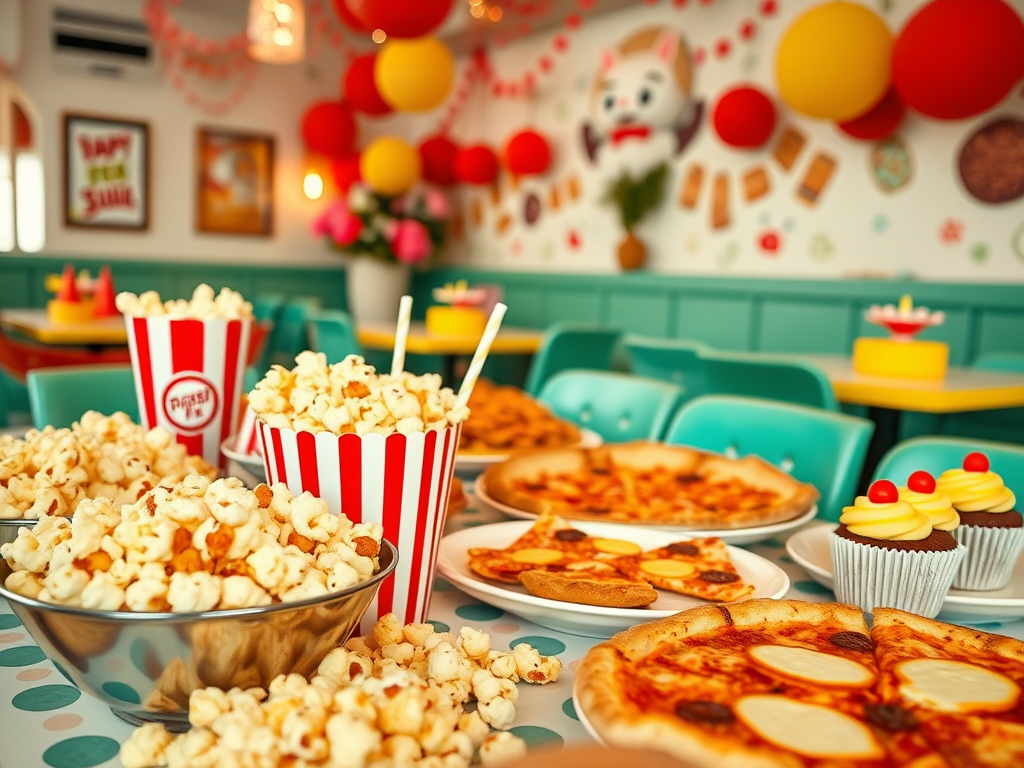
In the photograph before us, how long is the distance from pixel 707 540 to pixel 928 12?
2.96 m

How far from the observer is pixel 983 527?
0.91m

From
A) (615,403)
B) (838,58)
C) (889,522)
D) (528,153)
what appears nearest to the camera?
(889,522)

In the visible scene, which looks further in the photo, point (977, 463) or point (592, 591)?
point (977, 463)

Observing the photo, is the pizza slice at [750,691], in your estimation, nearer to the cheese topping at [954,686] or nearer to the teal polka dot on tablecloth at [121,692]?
the cheese topping at [954,686]

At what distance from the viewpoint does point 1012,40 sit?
9.95 feet

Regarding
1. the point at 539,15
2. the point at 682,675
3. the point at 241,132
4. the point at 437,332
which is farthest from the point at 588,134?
the point at 682,675

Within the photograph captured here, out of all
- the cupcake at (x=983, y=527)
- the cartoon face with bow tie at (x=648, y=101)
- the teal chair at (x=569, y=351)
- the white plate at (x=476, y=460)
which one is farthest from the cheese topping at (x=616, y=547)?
the cartoon face with bow tie at (x=648, y=101)

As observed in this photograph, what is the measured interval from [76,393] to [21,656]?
1.25m

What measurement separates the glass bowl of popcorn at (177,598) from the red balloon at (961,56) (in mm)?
3229

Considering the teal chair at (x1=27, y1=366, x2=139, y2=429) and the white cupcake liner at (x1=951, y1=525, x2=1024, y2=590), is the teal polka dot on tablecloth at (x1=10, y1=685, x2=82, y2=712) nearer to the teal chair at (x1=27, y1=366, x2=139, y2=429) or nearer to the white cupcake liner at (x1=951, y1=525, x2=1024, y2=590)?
the white cupcake liner at (x1=951, y1=525, x2=1024, y2=590)

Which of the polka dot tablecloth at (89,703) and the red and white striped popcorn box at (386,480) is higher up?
the red and white striped popcorn box at (386,480)

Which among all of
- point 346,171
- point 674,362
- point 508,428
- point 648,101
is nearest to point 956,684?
point 508,428

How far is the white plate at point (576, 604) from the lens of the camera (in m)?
0.77

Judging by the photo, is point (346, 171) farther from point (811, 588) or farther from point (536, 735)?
point (536, 735)
